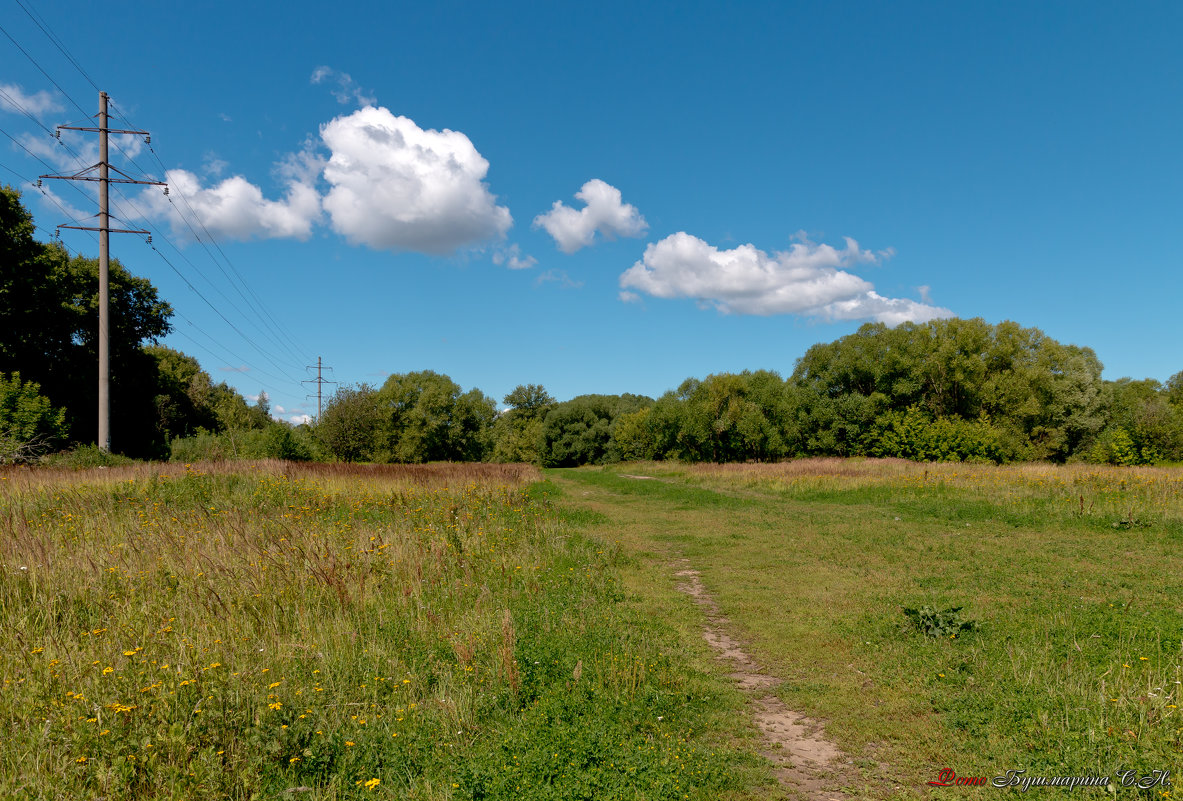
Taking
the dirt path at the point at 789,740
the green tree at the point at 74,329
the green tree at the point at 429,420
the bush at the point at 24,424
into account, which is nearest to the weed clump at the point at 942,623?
the dirt path at the point at 789,740

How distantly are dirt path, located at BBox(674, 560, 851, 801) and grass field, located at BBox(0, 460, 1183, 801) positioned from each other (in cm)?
14

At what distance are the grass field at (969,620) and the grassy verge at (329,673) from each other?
1.39 metres

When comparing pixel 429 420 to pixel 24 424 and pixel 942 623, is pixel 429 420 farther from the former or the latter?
pixel 942 623

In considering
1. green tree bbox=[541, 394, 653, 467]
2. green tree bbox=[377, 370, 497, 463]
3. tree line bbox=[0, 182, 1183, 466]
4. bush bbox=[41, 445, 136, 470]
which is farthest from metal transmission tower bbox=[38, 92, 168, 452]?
green tree bbox=[541, 394, 653, 467]

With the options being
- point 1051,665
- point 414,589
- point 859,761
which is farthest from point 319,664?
point 1051,665

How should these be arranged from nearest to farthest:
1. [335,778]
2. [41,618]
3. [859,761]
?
1. [335,778]
2. [859,761]
3. [41,618]

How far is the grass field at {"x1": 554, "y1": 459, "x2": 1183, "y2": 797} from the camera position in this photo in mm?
3955

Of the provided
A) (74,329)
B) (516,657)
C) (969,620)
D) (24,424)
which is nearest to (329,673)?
(516,657)

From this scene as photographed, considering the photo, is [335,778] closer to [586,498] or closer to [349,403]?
[586,498]

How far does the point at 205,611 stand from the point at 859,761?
19.7 feet

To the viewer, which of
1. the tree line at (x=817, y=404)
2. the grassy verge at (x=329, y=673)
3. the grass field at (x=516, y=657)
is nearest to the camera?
the grassy verge at (x=329, y=673)

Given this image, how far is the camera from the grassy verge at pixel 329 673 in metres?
3.36

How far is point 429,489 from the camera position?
1545 centimetres

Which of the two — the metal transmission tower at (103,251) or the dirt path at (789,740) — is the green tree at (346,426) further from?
the dirt path at (789,740)
